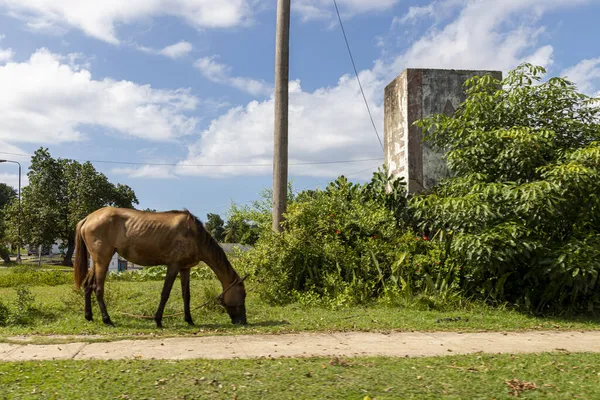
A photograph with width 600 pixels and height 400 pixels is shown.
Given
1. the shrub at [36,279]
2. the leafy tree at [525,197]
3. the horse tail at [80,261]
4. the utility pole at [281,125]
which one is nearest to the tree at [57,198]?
the shrub at [36,279]

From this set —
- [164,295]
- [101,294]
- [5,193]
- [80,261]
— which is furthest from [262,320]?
[5,193]

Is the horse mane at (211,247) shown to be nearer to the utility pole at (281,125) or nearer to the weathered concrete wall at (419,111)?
the utility pole at (281,125)

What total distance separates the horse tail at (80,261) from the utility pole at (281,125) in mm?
4724

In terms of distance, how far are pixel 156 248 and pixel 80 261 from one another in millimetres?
1500

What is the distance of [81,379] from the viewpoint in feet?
17.4

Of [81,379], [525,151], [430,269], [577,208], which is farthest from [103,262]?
[577,208]

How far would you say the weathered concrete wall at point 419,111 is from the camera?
13781 millimetres

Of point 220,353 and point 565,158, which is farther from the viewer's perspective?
point 565,158

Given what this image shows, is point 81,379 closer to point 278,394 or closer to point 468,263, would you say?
point 278,394

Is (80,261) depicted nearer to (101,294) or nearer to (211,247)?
(101,294)

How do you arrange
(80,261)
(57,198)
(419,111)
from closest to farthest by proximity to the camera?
(80,261) < (419,111) < (57,198)

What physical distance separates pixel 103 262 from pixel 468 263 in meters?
6.79

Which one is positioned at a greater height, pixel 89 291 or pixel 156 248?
pixel 156 248

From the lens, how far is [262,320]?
31.1ft
